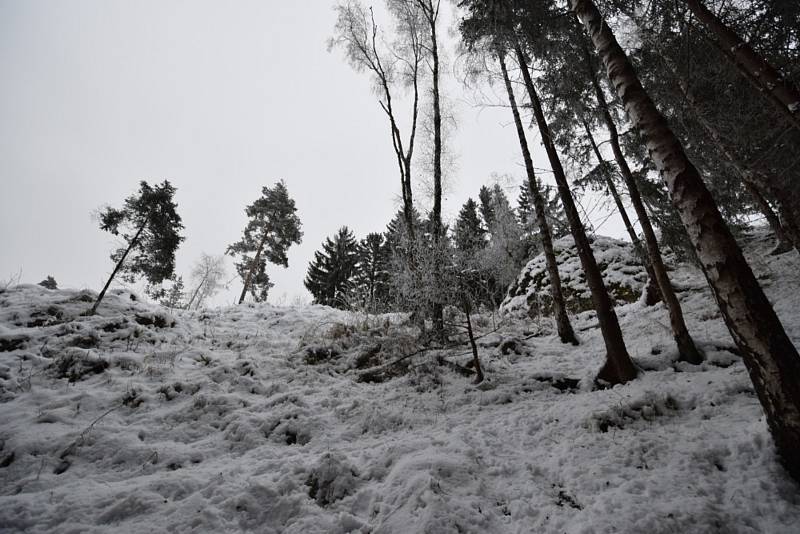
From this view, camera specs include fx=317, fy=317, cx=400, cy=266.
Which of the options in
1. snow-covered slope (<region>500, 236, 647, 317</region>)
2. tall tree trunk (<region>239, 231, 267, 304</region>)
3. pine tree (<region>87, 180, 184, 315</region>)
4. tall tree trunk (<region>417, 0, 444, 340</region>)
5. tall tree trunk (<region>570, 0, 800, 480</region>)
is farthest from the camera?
tall tree trunk (<region>239, 231, 267, 304</region>)

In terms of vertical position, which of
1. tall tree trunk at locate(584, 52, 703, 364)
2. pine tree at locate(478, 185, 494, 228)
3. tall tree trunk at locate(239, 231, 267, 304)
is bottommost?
tall tree trunk at locate(584, 52, 703, 364)

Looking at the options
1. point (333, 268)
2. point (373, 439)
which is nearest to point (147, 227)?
point (333, 268)

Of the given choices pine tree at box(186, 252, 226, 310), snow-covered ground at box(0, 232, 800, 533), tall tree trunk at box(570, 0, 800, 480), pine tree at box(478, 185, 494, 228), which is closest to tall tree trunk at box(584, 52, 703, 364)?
snow-covered ground at box(0, 232, 800, 533)

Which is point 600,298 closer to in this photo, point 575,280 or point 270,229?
point 575,280

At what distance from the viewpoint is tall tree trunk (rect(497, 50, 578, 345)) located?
714cm

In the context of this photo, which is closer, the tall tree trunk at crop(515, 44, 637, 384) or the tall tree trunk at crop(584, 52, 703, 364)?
the tall tree trunk at crop(515, 44, 637, 384)

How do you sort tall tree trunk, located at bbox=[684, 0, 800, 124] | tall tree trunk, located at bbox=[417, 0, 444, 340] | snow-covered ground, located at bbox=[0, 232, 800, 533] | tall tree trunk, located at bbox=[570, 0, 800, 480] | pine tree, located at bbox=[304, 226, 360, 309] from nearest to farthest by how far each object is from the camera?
tall tree trunk, located at bbox=[570, 0, 800, 480] < snow-covered ground, located at bbox=[0, 232, 800, 533] < tall tree trunk, located at bbox=[684, 0, 800, 124] < tall tree trunk, located at bbox=[417, 0, 444, 340] < pine tree, located at bbox=[304, 226, 360, 309]

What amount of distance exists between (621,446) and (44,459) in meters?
5.86

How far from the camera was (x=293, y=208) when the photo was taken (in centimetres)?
2148

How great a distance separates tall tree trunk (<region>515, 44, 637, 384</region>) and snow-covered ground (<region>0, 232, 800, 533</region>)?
28 cm

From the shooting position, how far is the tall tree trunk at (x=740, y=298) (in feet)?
7.54

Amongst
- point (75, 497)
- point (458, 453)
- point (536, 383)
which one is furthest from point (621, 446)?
point (75, 497)

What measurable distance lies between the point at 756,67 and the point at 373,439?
6.60 metres

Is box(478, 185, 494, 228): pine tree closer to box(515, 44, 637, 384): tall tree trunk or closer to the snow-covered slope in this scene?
the snow-covered slope
